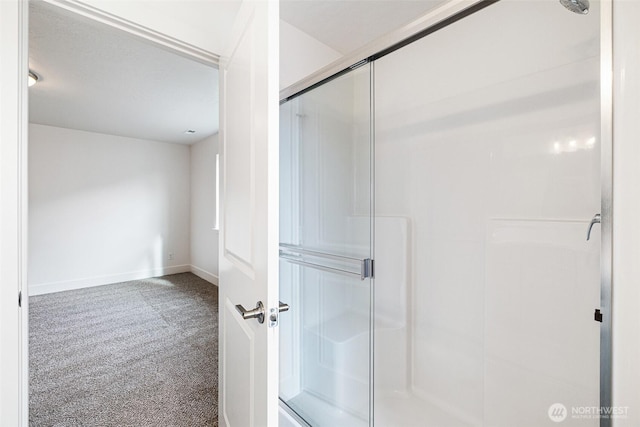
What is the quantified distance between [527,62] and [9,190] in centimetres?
218

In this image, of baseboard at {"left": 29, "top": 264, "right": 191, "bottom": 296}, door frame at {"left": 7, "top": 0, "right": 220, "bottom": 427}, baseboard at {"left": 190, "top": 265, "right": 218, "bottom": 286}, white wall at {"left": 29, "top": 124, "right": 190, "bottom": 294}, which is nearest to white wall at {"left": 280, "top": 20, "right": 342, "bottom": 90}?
door frame at {"left": 7, "top": 0, "right": 220, "bottom": 427}

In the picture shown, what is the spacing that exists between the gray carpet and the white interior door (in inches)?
28.2

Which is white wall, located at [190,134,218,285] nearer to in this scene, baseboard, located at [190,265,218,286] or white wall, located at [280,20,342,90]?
baseboard, located at [190,265,218,286]

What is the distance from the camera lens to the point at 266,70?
2.75 feet

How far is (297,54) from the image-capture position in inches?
72.4

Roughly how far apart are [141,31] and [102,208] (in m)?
4.16

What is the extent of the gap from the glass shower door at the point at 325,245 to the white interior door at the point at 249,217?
0.50m

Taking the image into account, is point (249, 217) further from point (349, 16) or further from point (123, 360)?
point (123, 360)

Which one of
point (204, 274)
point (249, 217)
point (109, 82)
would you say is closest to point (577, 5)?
point (249, 217)

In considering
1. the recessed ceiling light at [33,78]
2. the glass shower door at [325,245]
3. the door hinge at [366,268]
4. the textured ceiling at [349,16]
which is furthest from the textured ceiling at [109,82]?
the door hinge at [366,268]

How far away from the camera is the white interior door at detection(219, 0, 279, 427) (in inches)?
32.4
